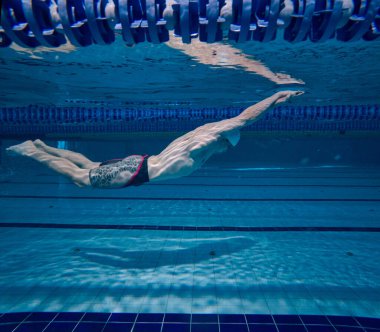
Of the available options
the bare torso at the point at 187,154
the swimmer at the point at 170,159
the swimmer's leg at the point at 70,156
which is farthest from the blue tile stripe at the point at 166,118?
the bare torso at the point at 187,154

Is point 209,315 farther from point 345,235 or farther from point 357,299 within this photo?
point 345,235

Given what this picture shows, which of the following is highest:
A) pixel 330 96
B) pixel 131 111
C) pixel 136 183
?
pixel 330 96

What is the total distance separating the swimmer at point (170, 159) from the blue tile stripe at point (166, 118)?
6209mm

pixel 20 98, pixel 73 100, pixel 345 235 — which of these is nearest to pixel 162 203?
pixel 345 235

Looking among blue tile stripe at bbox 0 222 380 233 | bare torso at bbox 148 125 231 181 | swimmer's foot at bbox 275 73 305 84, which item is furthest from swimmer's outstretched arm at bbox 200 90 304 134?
swimmer's foot at bbox 275 73 305 84

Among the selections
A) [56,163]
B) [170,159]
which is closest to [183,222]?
[170,159]

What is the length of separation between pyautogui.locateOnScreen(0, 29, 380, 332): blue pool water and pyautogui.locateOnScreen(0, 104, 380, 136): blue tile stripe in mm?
62

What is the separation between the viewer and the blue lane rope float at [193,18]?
2.94 metres

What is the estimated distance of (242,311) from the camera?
9.11ft

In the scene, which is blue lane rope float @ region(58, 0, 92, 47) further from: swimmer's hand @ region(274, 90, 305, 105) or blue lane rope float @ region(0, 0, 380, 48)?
swimmer's hand @ region(274, 90, 305, 105)

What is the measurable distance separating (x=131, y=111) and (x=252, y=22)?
755 cm

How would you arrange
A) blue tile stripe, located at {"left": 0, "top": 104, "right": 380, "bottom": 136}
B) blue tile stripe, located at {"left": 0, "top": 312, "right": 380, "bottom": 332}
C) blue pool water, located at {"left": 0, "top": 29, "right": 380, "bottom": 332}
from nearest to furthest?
1. blue tile stripe, located at {"left": 0, "top": 312, "right": 380, "bottom": 332}
2. blue pool water, located at {"left": 0, "top": 29, "right": 380, "bottom": 332}
3. blue tile stripe, located at {"left": 0, "top": 104, "right": 380, "bottom": 136}

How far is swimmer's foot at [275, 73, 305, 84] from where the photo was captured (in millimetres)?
7637

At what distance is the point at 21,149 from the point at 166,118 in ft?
23.0
